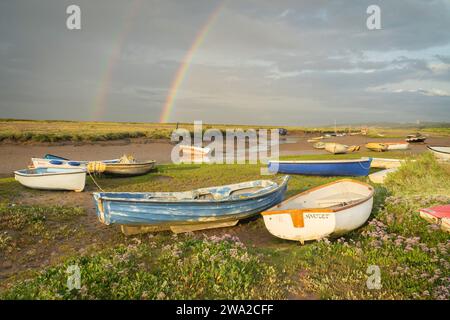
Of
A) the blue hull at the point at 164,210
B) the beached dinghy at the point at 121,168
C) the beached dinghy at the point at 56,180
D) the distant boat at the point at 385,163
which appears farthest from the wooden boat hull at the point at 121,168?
the distant boat at the point at 385,163

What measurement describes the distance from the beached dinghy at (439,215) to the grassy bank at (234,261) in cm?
21

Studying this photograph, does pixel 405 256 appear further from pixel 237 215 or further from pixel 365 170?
pixel 365 170

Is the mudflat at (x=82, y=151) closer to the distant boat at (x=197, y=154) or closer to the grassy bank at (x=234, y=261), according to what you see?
the distant boat at (x=197, y=154)

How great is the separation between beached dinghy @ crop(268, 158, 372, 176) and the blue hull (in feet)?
35.6

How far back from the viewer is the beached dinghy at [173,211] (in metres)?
10.4

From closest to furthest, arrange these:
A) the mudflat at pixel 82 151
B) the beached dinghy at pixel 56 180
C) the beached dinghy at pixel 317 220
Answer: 1. the beached dinghy at pixel 317 220
2. the beached dinghy at pixel 56 180
3. the mudflat at pixel 82 151

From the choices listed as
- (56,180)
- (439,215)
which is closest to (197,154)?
(56,180)

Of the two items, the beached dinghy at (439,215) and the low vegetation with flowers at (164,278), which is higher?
the beached dinghy at (439,215)

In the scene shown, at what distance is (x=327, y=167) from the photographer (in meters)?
21.5

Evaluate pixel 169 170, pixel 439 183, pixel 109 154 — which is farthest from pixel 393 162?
pixel 109 154

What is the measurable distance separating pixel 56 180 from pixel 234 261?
45.8 feet

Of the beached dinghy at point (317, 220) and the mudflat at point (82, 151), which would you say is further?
the mudflat at point (82, 151)

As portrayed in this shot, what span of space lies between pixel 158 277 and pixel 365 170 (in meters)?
19.2

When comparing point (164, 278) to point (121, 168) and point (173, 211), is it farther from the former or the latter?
point (121, 168)
